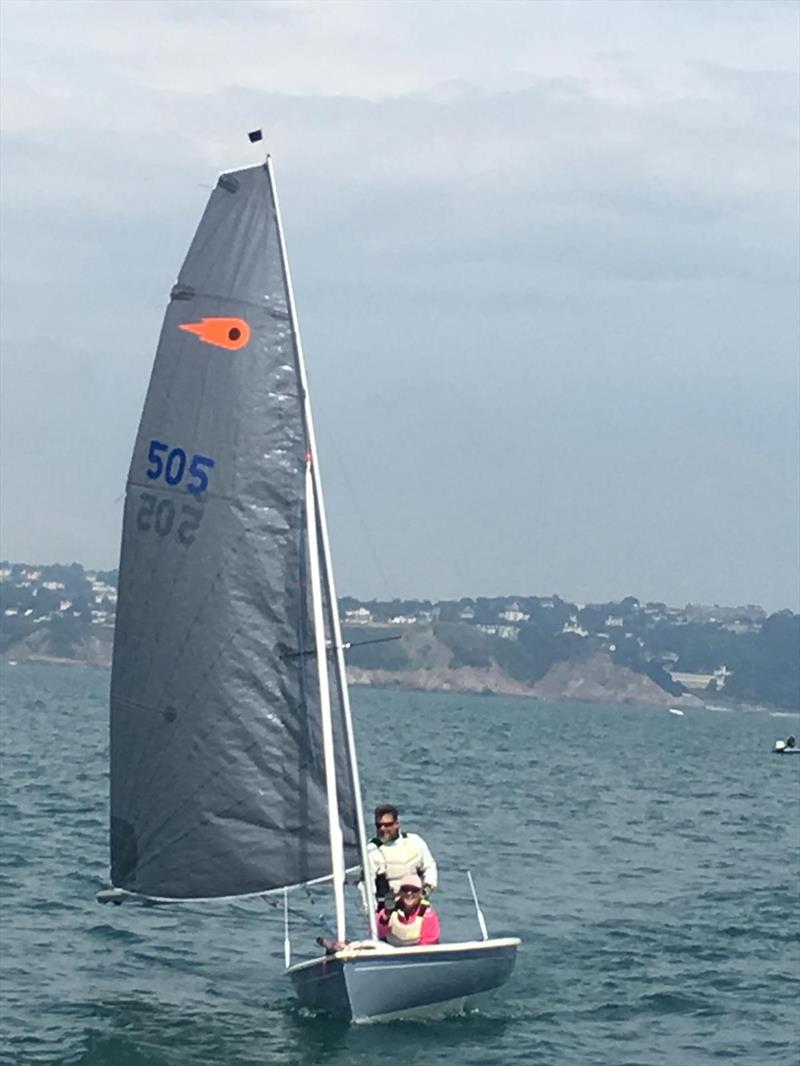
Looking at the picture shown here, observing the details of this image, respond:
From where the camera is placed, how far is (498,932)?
95.4ft

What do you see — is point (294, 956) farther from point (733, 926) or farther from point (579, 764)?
point (579, 764)

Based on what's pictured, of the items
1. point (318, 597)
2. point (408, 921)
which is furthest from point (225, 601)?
point (408, 921)

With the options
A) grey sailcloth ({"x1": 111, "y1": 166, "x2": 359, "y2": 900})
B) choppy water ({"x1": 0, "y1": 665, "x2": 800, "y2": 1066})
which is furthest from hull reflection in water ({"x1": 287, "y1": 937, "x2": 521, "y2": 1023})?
grey sailcloth ({"x1": 111, "y1": 166, "x2": 359, "y2": 900})

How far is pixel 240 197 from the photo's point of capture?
2161 cm

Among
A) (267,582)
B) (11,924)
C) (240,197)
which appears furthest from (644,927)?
(240,197)

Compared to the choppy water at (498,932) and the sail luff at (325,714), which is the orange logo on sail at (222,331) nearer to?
the sail luff at (325,714)

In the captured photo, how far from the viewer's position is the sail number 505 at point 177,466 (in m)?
21.9

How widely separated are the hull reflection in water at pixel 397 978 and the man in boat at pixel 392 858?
36.7 inches

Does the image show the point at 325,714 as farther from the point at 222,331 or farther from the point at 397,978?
the point at 222,331

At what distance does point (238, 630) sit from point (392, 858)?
3019 mm

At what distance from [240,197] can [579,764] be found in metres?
60.6

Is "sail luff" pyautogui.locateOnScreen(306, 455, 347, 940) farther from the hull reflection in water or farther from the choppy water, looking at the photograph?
the choppy water

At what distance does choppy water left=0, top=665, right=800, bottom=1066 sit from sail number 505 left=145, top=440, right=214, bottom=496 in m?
5.76

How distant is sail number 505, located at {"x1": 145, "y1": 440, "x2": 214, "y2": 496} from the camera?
21.9 meters
